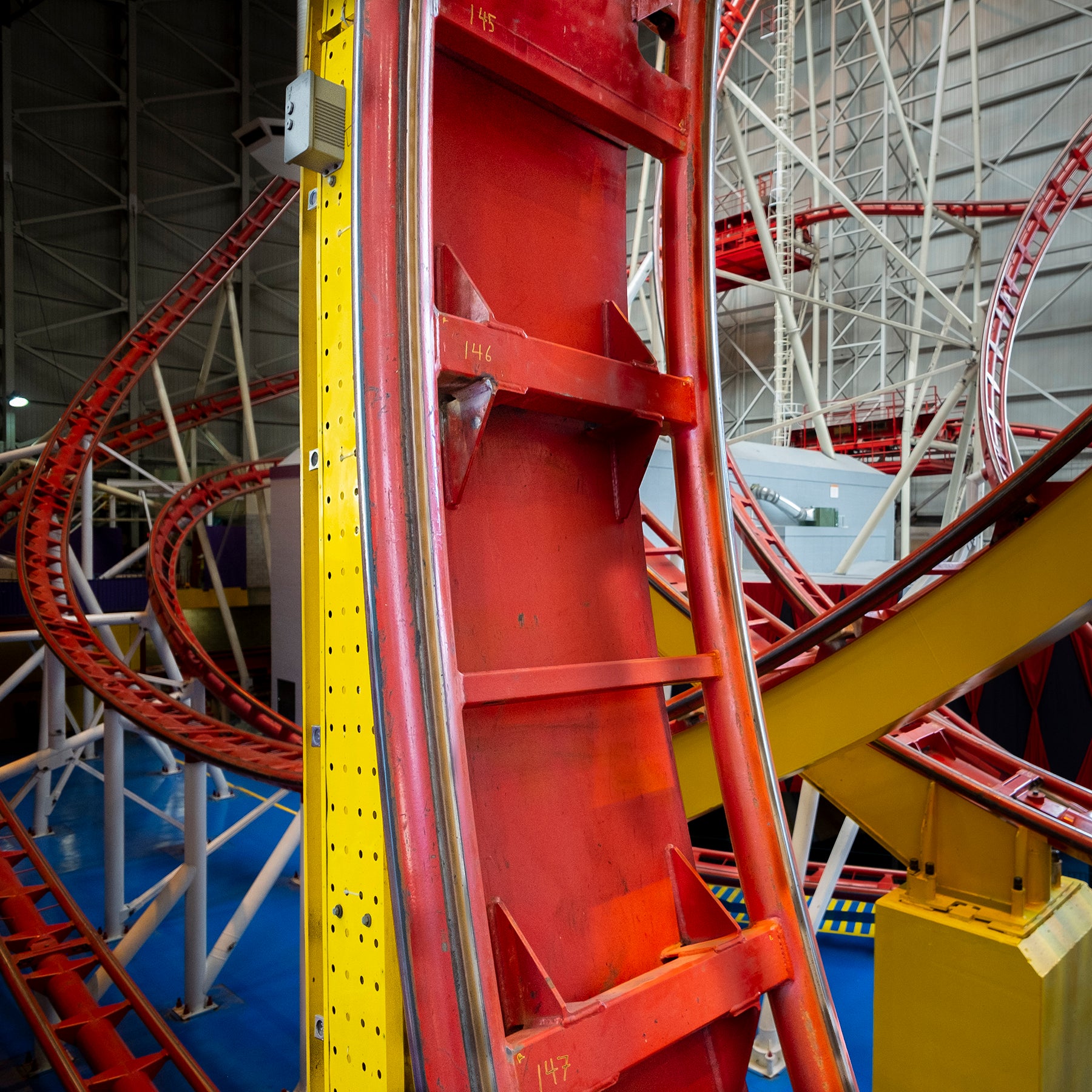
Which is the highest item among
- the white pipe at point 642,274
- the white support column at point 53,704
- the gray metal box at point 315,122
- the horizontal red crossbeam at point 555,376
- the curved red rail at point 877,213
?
the curved red rail at point 877,213

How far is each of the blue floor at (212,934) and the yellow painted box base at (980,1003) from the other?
3.52 meters

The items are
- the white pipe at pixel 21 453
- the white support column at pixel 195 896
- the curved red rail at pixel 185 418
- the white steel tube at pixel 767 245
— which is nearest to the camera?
the white support column at pixel 195 896

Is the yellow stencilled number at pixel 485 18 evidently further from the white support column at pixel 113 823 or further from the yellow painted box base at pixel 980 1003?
the white support column at pixel 113 823

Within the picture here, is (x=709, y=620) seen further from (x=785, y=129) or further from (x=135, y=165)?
(x=135, y=165)

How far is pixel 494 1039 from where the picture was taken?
117 centimetres

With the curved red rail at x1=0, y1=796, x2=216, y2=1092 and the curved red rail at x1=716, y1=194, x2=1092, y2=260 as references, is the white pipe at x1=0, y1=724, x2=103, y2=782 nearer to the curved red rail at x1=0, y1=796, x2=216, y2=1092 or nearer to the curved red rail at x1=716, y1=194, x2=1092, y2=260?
the curved red rail at x1=0, y1=796, x2=216, y2=1092

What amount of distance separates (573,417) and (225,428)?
22.8 meters

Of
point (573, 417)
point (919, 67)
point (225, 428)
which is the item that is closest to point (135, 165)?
point (225, 428)

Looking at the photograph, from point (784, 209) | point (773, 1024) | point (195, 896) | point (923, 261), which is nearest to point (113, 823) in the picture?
point (195, 896)

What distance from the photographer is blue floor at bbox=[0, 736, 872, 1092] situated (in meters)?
5.05

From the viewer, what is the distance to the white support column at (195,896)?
5.50m

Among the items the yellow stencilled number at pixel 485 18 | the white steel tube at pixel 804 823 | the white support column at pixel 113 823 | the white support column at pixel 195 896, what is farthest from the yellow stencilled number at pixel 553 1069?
the white support column at pixel 113 823

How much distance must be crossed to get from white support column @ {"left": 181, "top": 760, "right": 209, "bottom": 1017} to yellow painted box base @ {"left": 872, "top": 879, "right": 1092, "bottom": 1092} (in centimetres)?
410

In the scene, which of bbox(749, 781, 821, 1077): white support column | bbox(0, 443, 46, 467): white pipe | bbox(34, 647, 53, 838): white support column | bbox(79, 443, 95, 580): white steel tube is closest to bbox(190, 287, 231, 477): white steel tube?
bbox(0, 443, 46, 467): white pipe
